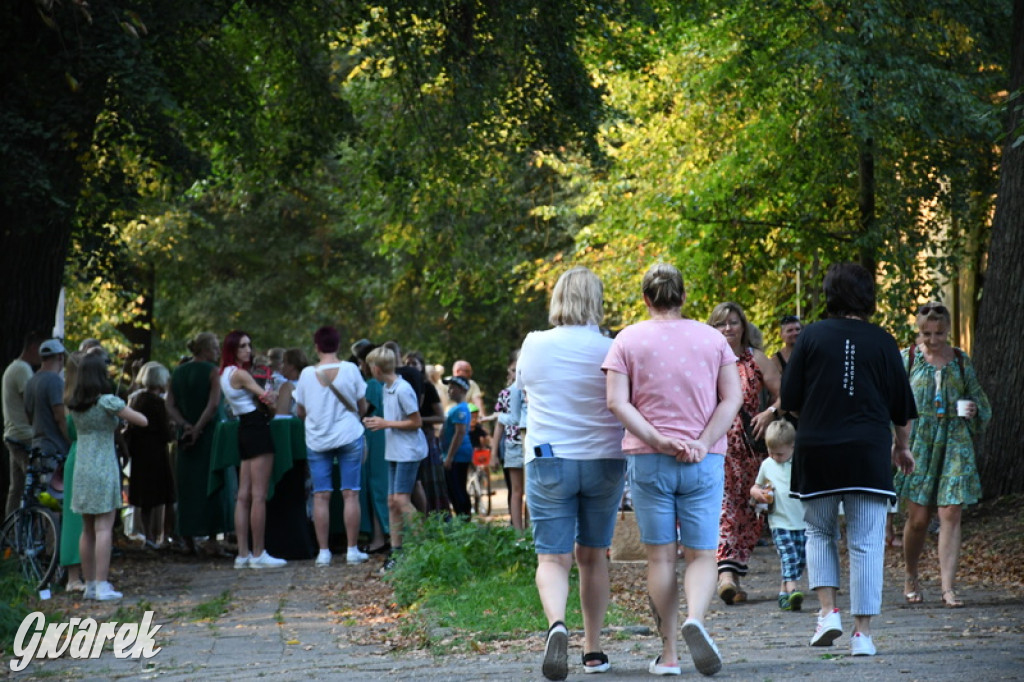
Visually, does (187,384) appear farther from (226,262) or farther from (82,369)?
(226,262)

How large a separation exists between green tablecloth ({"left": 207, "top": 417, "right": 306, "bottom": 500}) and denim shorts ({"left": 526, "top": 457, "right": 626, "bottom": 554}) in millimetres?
7749

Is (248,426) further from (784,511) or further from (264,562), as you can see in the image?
(784,511)

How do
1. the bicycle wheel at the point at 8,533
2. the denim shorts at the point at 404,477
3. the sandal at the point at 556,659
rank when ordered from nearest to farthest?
the sandal at the point at 556,659
the bicycle wheel at the point at 8,533
the denim shorts at the point at 404,477

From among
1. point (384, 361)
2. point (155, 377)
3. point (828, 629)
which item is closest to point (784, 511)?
point (828, 629)

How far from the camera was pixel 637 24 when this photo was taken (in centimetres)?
1722

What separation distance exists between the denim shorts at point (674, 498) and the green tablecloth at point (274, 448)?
26.5ft

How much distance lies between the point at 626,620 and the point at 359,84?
1430 cm

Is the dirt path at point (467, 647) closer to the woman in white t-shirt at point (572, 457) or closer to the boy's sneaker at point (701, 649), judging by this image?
the boy's sneaker at point (701, 649)

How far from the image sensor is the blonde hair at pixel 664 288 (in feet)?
23.3

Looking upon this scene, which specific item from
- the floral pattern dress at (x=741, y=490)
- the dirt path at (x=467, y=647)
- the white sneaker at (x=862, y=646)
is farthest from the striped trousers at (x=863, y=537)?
the floral pattern dress at (x=741, y=490)

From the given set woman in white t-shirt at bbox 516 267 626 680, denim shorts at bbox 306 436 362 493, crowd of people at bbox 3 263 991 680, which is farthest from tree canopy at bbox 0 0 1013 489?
woman in white t-shirt at bbox 516 267 626 680

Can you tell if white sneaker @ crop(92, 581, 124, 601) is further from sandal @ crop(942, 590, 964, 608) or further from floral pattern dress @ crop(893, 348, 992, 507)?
sandal @ crop(942, 590, 964, 608)

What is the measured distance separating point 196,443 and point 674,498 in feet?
30.8

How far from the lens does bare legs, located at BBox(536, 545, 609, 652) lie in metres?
7.04
